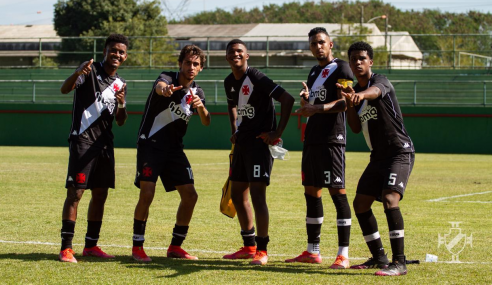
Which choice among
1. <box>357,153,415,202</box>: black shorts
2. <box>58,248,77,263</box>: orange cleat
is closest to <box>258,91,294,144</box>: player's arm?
<box>357,153,415,202</box>: black shorts

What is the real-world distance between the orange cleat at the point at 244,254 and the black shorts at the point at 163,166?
36.6 inches

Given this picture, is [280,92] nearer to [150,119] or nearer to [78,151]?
[150,119]

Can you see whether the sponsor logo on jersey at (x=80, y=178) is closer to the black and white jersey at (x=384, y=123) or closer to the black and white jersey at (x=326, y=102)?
the black and white jersey at (x=326, y=102)

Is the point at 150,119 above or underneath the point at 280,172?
above

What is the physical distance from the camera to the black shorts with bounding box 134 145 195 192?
7.88 m

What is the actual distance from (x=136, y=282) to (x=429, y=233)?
471 cm

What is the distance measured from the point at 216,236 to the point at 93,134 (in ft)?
7.91

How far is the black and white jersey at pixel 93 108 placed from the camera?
26.0 ft

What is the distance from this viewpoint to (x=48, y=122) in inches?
1368

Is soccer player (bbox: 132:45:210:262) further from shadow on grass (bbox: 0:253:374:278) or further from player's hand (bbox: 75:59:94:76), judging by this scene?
player's hand (bbox: 75:59:94:76)

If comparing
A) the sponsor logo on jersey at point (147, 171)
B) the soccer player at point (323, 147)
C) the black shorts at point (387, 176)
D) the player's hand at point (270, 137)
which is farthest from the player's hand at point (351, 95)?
the sponsor logo on jersey at point (147, 171)

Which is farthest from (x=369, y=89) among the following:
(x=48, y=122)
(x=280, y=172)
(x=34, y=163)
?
(x=48, y=122)

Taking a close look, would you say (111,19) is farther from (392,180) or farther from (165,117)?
(392,180)

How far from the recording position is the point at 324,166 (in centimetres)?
780
